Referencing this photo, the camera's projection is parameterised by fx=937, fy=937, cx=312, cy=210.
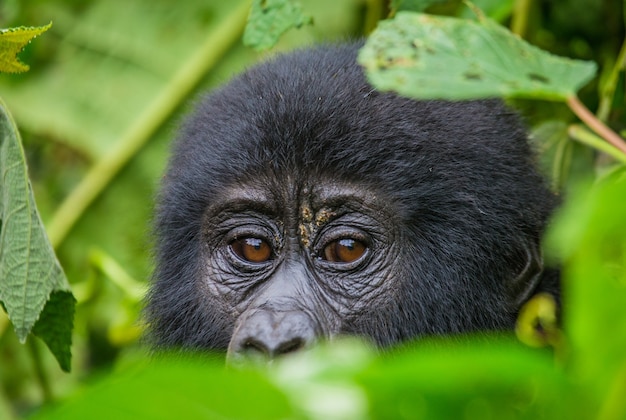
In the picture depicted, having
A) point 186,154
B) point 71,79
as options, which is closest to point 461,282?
point 186,154

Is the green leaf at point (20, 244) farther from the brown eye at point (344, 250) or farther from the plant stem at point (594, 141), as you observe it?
the plant stem at point (594, 141)

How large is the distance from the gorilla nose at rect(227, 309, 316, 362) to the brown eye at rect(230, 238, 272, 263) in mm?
338

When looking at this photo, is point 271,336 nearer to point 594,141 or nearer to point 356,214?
point 356,214

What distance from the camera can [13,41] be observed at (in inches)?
86.2

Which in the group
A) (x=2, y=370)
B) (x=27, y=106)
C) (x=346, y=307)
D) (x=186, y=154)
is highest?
(x=186, y=154)

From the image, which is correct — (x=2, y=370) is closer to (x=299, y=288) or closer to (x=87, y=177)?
(x=87, y=177)

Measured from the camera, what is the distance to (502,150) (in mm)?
2846

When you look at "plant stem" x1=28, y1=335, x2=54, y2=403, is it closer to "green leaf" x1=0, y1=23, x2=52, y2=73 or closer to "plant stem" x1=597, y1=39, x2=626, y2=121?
"green leaf" x1=0, y1=23, x2=52, y2=73

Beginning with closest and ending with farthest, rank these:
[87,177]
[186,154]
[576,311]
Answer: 1. [576,311]
2. [186,154]
3. [87,177]

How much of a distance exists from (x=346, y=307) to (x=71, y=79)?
3.27 metres

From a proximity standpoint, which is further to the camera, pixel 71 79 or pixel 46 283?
pixel 71 79

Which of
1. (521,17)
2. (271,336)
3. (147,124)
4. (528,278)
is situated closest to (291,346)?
(271,336)

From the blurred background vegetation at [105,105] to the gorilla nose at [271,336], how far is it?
2.42 meters

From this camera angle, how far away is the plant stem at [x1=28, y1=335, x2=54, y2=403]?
378cm
